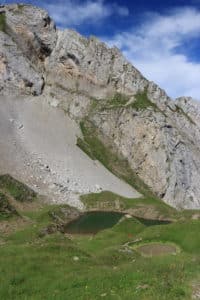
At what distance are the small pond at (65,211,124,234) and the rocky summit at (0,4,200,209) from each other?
1057 cm

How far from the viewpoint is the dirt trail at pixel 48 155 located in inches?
4850

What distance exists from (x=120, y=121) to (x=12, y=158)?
60374 mm

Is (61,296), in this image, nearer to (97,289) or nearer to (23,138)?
(97,289)

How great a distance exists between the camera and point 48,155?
455ft

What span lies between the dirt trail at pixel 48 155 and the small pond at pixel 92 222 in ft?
27.6

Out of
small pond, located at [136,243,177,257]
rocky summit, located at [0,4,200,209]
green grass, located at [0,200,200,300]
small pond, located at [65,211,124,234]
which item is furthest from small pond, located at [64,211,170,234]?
green grass, located at [0,200,200,300]

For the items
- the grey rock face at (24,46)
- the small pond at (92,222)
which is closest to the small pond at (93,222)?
the small pond at (92,222)

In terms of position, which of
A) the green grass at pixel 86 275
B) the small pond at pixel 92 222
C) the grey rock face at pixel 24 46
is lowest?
the green grass at pixel 86 275

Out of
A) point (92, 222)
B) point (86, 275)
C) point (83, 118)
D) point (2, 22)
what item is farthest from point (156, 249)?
point (2, 22)

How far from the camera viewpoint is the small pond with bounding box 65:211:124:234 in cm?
9308

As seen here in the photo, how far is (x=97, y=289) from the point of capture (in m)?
25.1

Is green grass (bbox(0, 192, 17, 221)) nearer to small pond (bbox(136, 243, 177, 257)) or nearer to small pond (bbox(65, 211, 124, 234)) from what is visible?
small pond (bbox(65, 211, 124, 234))

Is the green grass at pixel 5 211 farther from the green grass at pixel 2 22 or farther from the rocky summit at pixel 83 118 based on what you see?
the green grass at pixel 2 22

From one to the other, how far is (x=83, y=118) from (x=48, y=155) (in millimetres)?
39165
